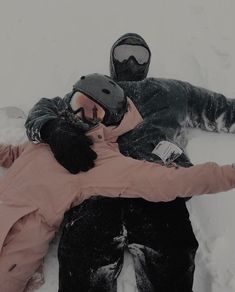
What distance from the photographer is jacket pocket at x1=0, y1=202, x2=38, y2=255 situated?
2008mm

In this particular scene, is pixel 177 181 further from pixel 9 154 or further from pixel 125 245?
pixel 9 154

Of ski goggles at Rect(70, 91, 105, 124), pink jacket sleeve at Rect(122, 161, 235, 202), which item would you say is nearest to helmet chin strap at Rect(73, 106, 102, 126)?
ski goggles at Rect(70, 91, 105, 124)

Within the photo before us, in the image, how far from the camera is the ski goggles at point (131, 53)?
279 centimetres

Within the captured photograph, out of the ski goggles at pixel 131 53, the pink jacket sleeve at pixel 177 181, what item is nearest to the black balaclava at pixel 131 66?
the ski goggles at pixel 131 53

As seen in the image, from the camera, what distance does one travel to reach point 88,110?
7.47 ft

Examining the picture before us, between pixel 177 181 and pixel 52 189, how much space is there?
0.49m

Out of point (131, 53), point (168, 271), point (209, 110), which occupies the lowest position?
point (168, 271)

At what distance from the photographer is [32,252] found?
6.79ft

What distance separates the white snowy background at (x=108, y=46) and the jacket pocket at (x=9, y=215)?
1.99 ft

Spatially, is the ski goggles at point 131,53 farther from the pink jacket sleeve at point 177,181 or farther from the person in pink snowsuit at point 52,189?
the pink jacket sleeve at point 177,181

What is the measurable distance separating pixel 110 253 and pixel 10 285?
0.38 meters

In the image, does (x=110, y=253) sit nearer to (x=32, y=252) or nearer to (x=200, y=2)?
(x=32, y=252)

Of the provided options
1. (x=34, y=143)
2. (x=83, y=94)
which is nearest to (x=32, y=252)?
(x=34, y=143)

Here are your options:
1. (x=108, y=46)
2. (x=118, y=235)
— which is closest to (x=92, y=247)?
(x=118, y=235)
